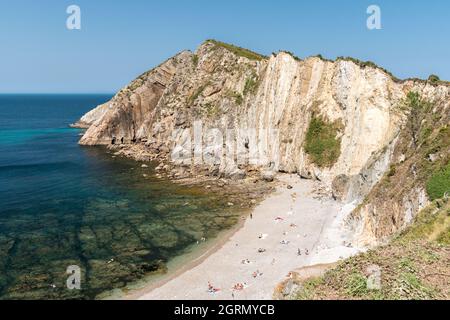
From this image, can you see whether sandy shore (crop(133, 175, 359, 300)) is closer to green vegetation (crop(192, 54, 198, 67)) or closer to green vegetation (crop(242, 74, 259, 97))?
green vegetation (crop(242, 74, 259, 97))

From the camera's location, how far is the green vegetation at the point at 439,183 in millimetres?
32875

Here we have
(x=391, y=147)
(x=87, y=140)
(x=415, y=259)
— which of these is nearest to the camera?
(x=415, y=259)

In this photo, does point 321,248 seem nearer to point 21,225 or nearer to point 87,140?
point 21,225

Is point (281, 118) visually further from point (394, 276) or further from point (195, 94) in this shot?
point (394, 276)

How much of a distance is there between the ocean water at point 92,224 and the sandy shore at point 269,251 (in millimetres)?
4081

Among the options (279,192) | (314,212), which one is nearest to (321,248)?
(314,212)

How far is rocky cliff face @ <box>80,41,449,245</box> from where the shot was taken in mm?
63906

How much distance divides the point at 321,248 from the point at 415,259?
24806 mm

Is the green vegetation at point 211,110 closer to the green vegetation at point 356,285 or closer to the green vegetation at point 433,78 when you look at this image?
the green vegetation at point 433,78

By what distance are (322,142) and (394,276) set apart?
183 feet

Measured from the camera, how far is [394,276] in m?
18.7

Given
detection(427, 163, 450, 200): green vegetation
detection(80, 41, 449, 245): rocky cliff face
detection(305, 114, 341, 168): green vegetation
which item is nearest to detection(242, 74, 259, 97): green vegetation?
detection(80, 41, 449, 245): rocky cliff face

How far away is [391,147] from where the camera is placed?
52969 millimetres

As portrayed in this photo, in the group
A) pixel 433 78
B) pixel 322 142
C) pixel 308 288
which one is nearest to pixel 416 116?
pixel 433 78
